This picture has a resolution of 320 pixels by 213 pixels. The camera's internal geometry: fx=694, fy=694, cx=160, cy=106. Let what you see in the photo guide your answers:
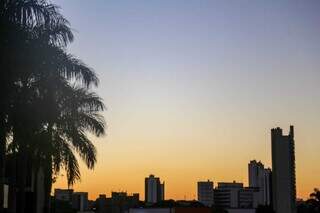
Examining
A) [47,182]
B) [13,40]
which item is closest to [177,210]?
[47,182]

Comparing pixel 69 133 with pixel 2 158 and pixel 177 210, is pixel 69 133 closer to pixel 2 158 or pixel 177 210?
pixel 2 158

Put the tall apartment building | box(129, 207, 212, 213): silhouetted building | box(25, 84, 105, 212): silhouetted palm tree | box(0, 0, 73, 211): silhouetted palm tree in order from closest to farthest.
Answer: box(0, 0, 73, 211): silhouetted palm tree < box(25, 84, 105, 212): silhouetted palm tree < box(129, 207, 212, 213): silhouetted building < the tall apartment building

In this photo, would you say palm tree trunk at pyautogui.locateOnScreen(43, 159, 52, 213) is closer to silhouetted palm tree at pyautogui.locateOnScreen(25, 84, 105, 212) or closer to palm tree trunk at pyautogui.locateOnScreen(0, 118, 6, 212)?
silhouetted palm tree at pyautogui.locateOnScreen(25, 84, 105, 212)

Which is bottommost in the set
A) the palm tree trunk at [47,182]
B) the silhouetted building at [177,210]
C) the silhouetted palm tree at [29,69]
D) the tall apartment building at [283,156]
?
the silhouetted building at [177,210]

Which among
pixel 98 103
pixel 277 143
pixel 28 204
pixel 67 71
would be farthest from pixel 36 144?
pixel 277 143

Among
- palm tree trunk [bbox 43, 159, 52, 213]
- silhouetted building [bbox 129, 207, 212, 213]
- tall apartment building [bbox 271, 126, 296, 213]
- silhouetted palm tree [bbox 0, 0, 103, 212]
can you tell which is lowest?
silhouetted building [bbox 129, 207, 212, 213]

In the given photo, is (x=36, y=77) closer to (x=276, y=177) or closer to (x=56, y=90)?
(x=56, y=90)

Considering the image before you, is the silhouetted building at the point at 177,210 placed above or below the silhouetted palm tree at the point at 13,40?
below

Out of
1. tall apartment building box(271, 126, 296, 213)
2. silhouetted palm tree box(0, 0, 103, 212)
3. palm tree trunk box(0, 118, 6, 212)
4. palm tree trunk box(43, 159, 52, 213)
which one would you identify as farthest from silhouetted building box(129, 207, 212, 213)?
palm tree trunk box(0, 118, 6, 212)

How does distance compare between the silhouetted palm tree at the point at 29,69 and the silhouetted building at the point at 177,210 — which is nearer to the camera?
the silhouetted palm tree at the point at 29,69

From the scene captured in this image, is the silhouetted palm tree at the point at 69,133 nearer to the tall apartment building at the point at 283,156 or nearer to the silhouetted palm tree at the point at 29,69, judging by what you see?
the silhouetted palm tree at the point at 29,69

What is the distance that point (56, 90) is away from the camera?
24.3 m

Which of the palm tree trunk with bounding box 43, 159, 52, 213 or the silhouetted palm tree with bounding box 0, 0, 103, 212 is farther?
the palm tree trunk with bounding box 43, 159, 52, 213

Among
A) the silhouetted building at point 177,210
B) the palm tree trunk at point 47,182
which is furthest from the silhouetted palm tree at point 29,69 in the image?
the silhouetted building at point 177,210
